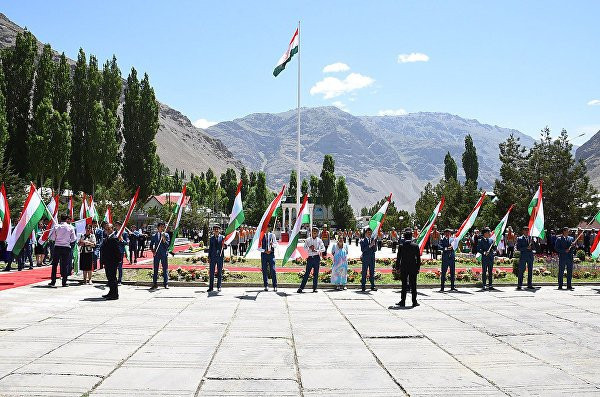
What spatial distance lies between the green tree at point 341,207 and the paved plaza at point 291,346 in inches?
3493

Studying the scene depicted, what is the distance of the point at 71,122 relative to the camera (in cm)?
5003

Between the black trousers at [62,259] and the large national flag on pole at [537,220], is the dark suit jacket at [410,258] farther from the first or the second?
the black trousers at [62,259]

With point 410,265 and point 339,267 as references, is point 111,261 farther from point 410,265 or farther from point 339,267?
point 410,265

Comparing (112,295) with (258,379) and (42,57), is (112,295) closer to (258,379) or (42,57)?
(258,379)

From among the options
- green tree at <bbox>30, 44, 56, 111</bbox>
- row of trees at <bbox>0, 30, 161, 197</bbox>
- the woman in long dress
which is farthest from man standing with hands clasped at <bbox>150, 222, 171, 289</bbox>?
green tree at <bbox>30, 44, 56, 111</bbox>

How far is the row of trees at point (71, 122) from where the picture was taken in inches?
1729

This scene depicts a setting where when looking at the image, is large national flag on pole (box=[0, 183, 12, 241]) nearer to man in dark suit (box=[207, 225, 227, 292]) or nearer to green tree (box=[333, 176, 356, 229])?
man in dark suit (box=[207, 225, 227, 292])

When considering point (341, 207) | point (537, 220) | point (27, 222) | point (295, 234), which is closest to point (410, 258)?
point (295, 234)

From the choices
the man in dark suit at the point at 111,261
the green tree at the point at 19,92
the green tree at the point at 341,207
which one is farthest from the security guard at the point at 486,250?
the green tree at the point at 341,207

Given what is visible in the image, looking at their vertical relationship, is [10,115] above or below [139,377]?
above

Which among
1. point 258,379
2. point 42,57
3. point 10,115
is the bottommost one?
point 258,379

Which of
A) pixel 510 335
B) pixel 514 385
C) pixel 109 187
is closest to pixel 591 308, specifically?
pixel 510 335

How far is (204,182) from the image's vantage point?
4528 inches

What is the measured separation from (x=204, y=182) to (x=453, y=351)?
109258 millimetres
